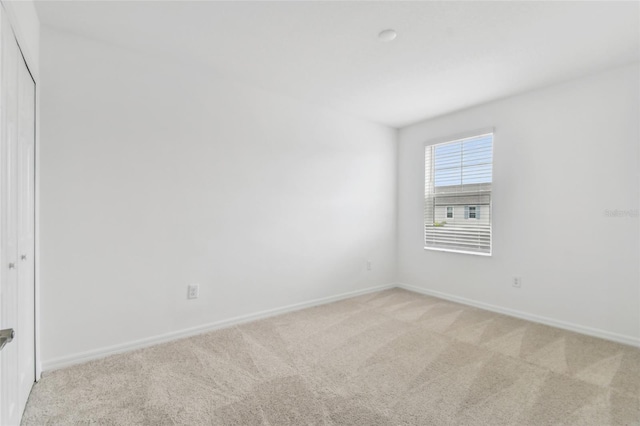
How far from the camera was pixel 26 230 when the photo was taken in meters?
1.75

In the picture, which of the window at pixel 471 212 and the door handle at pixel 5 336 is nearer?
the door handle at pixel 5 336

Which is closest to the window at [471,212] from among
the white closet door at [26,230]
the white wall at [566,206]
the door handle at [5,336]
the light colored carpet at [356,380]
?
the white wall at [566,206]

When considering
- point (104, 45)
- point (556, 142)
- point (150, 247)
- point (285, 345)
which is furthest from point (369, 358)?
point (104, 45)

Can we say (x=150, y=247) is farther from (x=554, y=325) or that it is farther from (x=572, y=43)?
(x=554, y=325)

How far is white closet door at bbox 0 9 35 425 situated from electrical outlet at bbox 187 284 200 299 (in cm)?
100

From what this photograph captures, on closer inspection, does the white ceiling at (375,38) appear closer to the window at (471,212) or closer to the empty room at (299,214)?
the empty room at (299,214)

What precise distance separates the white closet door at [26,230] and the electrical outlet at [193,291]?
100cm

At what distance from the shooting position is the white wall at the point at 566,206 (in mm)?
2598

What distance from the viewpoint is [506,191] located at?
3312 millimetres

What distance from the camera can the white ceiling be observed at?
1.92 metres

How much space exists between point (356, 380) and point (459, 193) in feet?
8.79

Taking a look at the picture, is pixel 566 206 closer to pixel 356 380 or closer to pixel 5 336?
pixel 356 380

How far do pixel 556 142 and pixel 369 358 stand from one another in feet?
9.07

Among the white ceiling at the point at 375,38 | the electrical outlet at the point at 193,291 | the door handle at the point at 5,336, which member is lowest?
the electrical outlet at the point at 193,291
